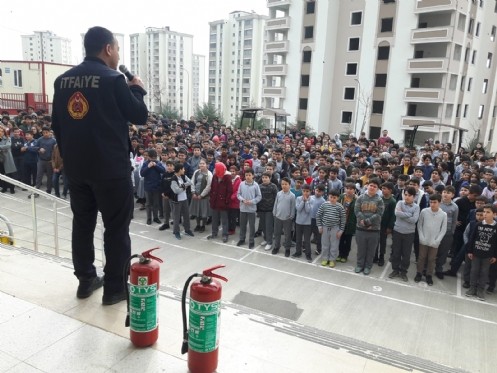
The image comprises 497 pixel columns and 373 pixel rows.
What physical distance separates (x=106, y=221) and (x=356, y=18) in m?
37.7

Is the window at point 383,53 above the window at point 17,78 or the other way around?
above

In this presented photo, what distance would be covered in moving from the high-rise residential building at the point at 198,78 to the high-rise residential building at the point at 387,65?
269 ft

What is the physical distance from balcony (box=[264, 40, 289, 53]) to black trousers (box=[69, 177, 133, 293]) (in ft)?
127

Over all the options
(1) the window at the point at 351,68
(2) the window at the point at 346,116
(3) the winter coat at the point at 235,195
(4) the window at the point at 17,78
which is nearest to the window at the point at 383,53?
(1) the window at the point at 351,68

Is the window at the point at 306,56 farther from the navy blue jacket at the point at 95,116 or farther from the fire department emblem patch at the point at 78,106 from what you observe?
the fire department emblem patch at the point at 78,106

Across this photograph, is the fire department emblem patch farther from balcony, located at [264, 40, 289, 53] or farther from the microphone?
balcony, located at [264, 40, 289, 53]

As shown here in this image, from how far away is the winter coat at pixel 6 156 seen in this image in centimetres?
1098

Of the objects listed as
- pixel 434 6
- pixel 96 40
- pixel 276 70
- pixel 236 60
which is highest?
pixel 236 60

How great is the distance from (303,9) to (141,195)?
108ft

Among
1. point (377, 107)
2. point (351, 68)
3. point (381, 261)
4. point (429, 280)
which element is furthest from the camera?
point (351, 68)

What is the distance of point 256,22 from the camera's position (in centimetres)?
8344

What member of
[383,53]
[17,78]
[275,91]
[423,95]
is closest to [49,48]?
[275,91]

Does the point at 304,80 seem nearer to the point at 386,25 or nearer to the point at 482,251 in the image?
the point at 386,25

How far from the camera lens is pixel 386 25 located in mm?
33125
